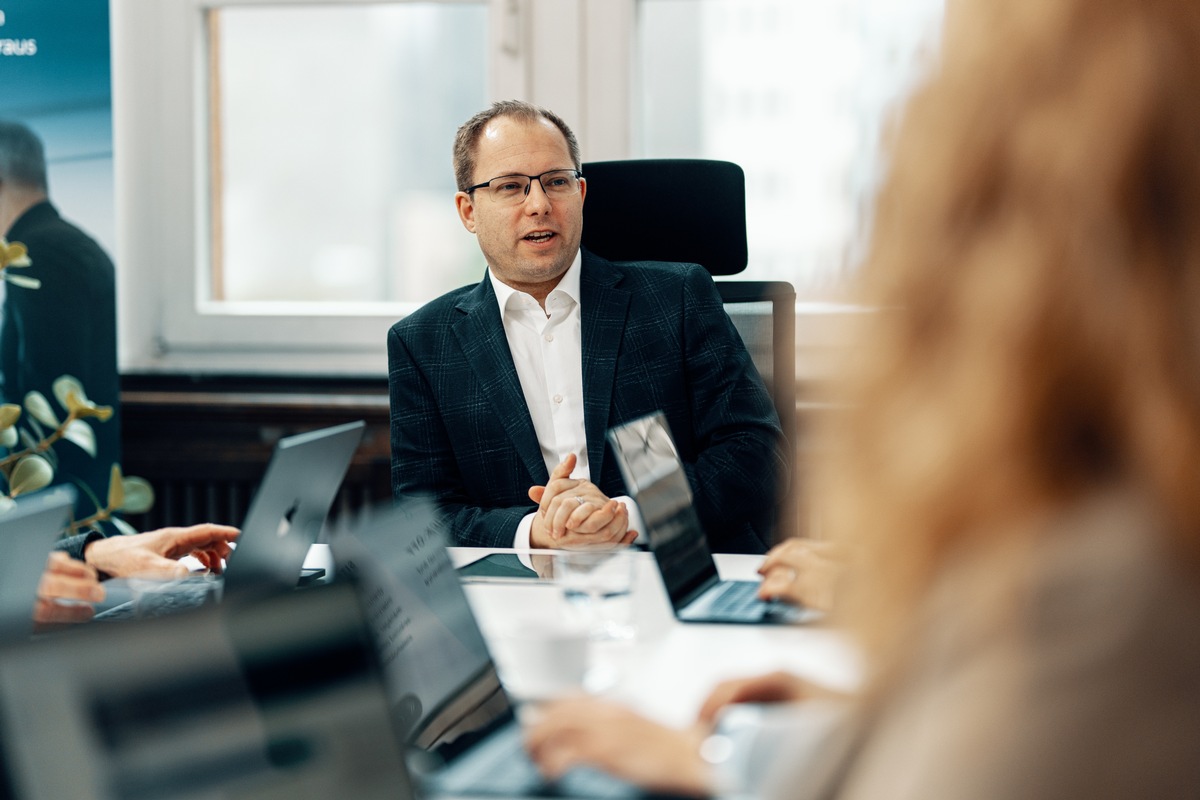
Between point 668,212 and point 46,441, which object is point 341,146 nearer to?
point 46,441

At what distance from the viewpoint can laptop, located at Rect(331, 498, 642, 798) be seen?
88 centimetres

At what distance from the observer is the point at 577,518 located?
5.60 feet

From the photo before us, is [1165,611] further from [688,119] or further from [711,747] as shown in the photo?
[688,119]

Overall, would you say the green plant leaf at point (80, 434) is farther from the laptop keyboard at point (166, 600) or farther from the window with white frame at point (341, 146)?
the laptop keyboard at point (166, 600)

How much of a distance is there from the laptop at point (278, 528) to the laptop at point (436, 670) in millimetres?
224

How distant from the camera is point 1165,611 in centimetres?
46

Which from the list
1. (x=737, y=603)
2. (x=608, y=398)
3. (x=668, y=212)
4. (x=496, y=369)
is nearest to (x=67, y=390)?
(x=496, y=369)

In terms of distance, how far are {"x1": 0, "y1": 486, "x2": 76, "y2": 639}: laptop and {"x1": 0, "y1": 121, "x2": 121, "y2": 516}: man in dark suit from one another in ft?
6.22

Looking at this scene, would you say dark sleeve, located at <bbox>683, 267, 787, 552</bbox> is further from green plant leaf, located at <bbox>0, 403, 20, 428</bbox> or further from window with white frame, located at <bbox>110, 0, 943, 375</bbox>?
green plant leaf, located at <bbox>0, 403, 20, 428</bbox>

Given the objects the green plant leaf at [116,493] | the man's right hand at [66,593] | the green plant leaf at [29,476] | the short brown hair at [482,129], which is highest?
the short brown hair at [482,129]

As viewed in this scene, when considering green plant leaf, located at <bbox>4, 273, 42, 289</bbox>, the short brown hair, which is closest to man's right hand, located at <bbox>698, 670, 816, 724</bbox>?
the short brown hair

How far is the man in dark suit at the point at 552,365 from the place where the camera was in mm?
2145

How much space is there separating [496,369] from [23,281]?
1.14 metres

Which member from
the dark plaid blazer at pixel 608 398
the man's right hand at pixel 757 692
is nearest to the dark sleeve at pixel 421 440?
the dark plaid blazer at pixel 608 398
